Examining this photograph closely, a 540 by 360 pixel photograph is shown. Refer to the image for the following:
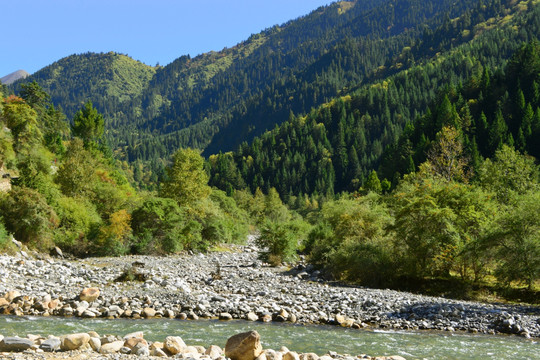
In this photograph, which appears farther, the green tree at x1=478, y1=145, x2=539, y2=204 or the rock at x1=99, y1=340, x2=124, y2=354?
the green tree at x1=478, y1=145, x2=539, y2=204

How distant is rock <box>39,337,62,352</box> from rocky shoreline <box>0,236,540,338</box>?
9.13 meters

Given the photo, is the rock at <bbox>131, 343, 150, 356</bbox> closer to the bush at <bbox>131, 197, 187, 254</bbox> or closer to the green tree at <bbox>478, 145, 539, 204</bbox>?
the bush at <bbox>131, 197, 187, 254</bbox>

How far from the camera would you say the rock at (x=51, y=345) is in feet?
38.2

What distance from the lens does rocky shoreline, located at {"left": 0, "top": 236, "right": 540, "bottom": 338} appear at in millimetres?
20625

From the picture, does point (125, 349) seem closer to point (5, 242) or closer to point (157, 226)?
point (5, 242)

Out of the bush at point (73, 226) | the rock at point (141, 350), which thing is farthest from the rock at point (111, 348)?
the bush at point (73, 226)

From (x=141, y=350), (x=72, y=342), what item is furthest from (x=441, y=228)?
(x=72, y=342)

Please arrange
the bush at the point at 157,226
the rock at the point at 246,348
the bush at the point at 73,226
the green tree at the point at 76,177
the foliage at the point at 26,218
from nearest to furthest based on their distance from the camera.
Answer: the rock at the point at 246,348 < the foliage at the point at 26,218 < the bush at the point at 73,226 < the bush at the point at 157,226 < the green tree at the point at 76,177

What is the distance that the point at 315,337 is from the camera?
59.7 ft

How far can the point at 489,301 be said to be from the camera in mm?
26047

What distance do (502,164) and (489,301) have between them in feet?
113

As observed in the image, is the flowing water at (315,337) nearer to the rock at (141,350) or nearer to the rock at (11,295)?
the rock at (11,295)

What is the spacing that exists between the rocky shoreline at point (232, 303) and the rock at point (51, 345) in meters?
9.13

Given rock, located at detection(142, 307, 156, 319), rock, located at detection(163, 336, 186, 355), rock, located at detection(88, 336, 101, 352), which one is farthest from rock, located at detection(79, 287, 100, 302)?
rock, located at detection(163, 336, 186, 355)
